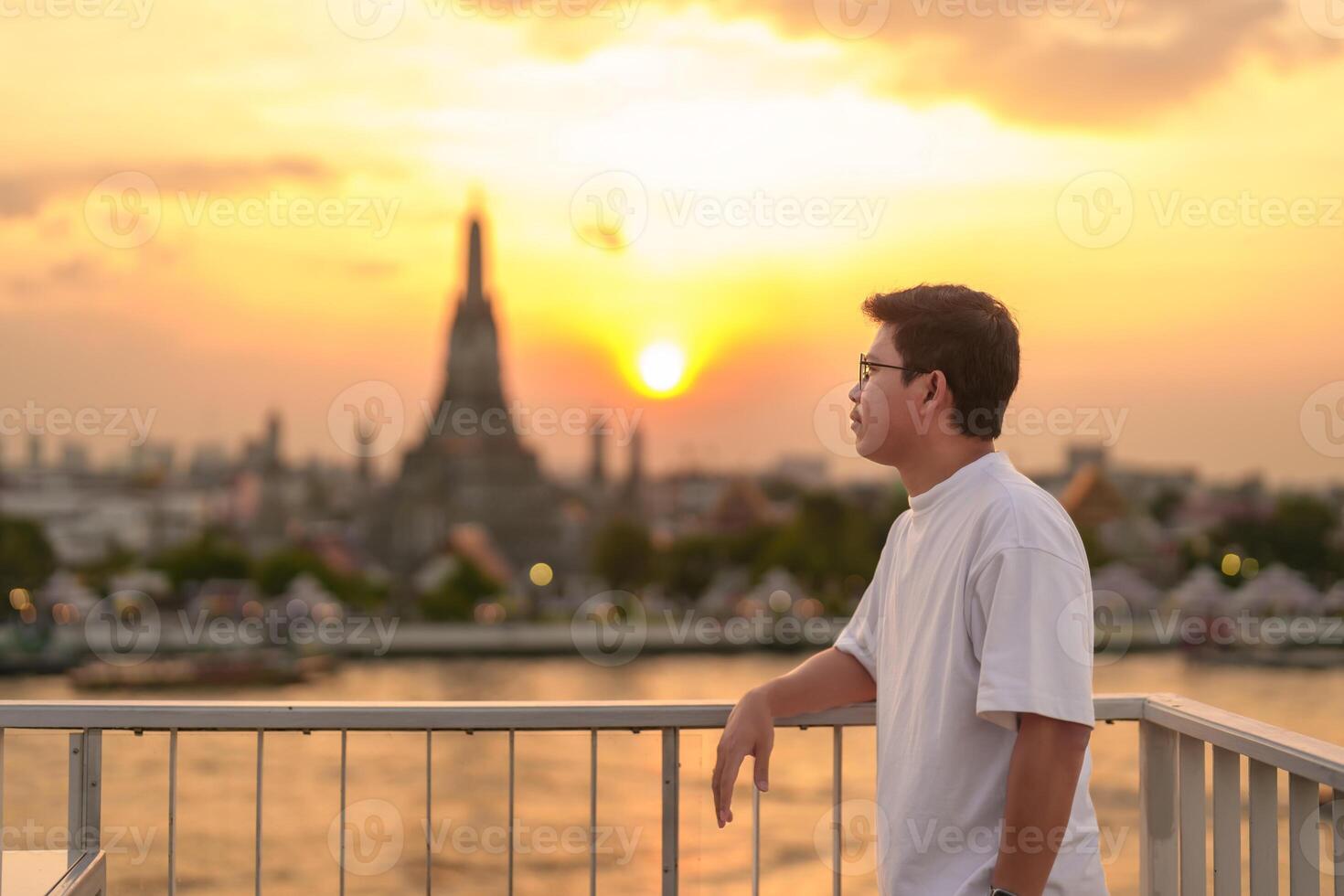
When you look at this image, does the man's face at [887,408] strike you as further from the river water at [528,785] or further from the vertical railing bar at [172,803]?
the river water at [528,785]

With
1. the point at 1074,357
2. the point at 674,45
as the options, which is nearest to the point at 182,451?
the point at 674,45

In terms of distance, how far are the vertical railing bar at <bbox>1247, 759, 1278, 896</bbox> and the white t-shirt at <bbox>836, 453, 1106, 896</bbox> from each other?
1.49 feet

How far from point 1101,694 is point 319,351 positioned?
308 feet

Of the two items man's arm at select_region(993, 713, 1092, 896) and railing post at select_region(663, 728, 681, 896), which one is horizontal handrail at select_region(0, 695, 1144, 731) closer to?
railing post at select_region(663, 728, 681, 896)

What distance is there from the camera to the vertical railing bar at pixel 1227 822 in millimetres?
2502

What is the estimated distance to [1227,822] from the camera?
259 centimetres

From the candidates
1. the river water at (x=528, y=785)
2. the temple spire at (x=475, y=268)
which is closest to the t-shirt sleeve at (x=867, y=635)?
the river water at (x=528, y=785)

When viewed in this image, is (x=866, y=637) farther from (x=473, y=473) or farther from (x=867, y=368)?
(x=473, y=473)

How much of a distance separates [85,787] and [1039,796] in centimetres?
189

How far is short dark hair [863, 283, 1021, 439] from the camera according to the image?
2.07m

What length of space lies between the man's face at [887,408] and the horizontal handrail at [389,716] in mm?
631

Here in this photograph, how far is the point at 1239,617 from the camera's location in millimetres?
77812

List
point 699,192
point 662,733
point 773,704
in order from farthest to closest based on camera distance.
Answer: point 699,192
point 662,733
point 773,704

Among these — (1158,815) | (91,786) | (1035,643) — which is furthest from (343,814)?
(1158,815)
